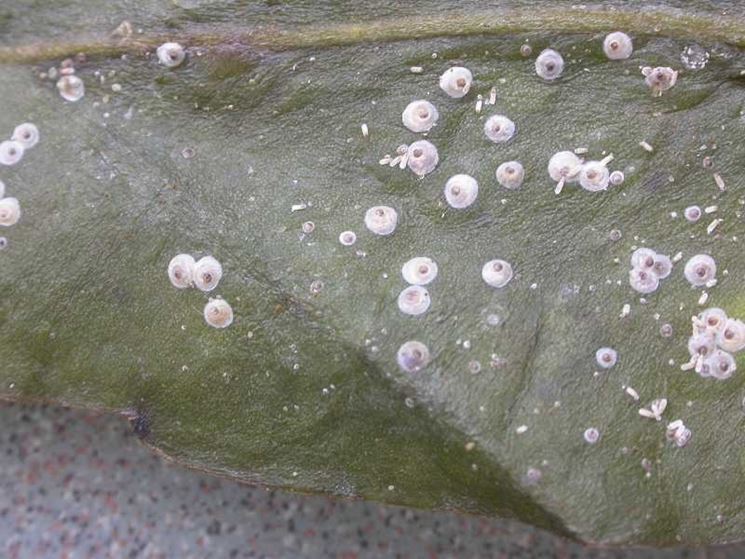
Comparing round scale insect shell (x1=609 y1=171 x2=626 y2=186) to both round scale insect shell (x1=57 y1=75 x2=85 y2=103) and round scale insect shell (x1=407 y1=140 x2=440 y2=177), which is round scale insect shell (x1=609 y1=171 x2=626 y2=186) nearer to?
round scale insect shell (x1=407 y1=140 x2=440 y2=177)

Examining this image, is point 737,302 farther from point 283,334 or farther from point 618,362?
point 283,334

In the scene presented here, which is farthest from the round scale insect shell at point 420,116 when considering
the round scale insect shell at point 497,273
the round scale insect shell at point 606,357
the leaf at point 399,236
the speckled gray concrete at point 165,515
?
the speckled gray concrete at point 165,515

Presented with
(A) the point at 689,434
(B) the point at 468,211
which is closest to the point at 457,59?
(B) the point at 468,211

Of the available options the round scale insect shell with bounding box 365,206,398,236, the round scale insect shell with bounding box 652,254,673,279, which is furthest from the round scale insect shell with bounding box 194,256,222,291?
the round scale insect shell with bounding box 652,254,673,279

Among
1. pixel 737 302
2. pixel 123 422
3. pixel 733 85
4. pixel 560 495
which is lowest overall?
pixel 123 422

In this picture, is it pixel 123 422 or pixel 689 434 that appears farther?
pixel 123 422
